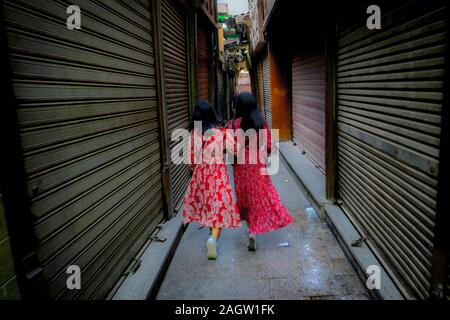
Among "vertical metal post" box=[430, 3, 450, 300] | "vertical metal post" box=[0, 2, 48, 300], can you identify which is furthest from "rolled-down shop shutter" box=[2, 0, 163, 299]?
"vertical metal post" box=[430, 3, 450, 300]

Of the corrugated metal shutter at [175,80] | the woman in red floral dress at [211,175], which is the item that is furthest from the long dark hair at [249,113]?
the corrugated metal shutter at [175,80]

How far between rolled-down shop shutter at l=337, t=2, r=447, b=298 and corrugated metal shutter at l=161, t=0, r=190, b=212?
2.77 metres

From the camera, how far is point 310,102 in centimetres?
873

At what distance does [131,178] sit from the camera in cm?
407

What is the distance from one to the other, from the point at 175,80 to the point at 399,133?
165 inches

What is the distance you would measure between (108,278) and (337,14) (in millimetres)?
4594

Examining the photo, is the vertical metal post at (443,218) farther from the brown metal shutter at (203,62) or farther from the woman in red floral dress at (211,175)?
the brown metal shutter at (203,62)

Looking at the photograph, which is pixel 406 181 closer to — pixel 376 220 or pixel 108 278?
pixel 376 220

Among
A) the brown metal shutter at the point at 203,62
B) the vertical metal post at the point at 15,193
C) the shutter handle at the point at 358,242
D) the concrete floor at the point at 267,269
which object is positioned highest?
the brown metal shutter at the point at 203,62

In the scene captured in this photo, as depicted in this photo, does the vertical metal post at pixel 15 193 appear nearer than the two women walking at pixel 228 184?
Yes

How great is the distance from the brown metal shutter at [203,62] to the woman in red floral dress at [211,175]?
4.96 m

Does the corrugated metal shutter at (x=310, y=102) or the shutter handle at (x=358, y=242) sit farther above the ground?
the corrugated metal shutter at (x=310, y=102)

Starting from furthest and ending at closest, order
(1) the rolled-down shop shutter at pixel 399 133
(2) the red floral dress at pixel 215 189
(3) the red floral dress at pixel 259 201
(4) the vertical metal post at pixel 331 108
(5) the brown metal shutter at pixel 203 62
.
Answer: (5) the brown metal shutter at pixel 203 62
(4) the vertical metal post at pixel 331 108
(3) the red floral dress at pixel 259 201
(2) the red floral dress at pixel 215 189
(1) the rolled-down shop shutter at pixel 399 133

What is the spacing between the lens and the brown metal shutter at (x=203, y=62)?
968 centimetres
